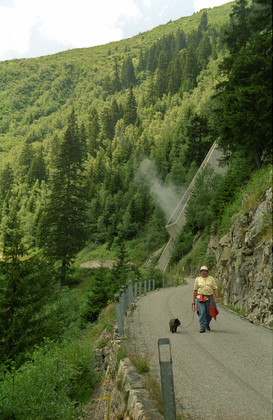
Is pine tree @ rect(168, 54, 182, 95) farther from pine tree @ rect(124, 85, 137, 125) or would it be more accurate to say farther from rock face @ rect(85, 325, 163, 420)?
rock face @ rect(85, 325, 163, 420)

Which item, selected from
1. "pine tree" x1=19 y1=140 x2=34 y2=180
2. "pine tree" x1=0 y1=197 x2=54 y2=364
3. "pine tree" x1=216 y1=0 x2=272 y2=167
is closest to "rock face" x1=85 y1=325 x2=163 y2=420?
"pine tree" x1=216 y1=0 x2=272 y2=167

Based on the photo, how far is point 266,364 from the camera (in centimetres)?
627

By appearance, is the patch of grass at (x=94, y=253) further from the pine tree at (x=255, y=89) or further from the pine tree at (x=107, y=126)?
the pine tree at (x=107, y=126)

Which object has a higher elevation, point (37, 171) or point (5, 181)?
point (37, 171)

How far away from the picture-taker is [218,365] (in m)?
6.30

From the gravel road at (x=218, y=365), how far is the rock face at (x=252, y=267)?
681 mm

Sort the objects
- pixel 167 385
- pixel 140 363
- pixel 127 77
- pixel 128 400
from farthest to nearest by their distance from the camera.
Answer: pixel 127 77 → pixel 140 363 → pixel 128 400 → pixel 167 385

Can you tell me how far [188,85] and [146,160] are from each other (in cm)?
5910

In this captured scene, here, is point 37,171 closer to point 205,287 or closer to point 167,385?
point 205,287

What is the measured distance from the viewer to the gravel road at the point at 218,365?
4637 millimetres

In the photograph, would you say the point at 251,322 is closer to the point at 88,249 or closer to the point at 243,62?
the point at 243,62

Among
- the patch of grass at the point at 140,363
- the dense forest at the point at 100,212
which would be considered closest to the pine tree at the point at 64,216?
the dense forest at the point at 100,212

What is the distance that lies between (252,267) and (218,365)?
18.7 ft

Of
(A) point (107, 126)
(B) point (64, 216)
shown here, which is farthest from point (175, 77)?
(B) point (64, 216)
